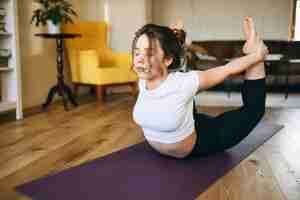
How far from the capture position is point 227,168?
71.2 inches

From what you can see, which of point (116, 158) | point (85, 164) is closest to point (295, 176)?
point (116, 158)

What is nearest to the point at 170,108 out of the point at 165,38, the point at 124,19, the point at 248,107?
the point at 165,38

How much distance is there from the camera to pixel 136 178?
1.66 m

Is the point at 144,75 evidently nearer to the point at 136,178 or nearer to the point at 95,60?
the point at 136,178

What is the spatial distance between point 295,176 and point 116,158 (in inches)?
37.0

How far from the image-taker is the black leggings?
1.78 meters

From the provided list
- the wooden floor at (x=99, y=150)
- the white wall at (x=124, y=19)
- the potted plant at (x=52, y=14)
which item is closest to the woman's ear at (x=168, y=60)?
the wooden floor at (x=99, y=150)

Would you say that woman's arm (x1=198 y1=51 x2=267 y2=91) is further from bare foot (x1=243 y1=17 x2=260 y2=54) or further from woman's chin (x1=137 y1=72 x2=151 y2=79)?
woman's chin (x1=137 y1=72 x2=151 y2=79)

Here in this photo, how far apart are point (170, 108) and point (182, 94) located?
9 cm

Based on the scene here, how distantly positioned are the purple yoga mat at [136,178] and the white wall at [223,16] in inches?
155

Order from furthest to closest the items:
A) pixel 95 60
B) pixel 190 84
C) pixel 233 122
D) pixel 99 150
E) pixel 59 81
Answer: pixel 95 60 → pixel 59 81 → pixel 99 150 → pixel 233 122 → pixel 190 84

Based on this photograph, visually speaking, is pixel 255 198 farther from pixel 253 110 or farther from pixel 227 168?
pixel 253 110

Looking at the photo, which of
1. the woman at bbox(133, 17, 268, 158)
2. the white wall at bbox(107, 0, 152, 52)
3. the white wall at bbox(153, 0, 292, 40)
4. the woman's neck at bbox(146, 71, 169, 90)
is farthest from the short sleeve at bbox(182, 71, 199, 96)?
the white wall at bbox(153, 0, 292, 40)

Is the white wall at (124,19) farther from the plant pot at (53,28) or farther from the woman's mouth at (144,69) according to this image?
the woman's mouth at (144,69)
